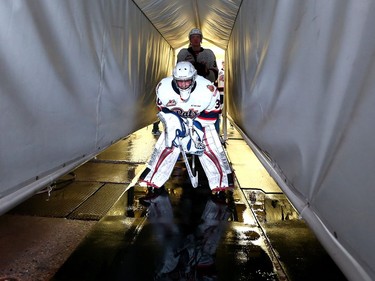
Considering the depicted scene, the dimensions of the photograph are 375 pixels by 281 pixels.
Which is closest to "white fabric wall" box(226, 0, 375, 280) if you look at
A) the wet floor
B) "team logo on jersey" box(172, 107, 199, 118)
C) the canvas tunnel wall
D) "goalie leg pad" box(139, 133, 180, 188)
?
the canvas tunnel wall

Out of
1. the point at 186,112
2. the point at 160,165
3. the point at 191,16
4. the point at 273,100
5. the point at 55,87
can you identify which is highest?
the point at 191,16

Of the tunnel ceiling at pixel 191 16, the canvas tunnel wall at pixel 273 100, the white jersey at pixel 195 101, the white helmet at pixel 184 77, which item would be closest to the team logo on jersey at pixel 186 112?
the white jersey at pixel 195 101

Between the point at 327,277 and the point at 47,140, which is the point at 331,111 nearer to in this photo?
the point at 327,277

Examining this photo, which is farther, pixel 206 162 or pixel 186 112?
pixel 206 162

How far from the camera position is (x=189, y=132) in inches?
143

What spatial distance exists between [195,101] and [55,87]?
1.69 meters

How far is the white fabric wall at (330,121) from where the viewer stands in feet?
3.58

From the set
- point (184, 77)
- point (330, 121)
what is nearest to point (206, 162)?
point (184, 77)

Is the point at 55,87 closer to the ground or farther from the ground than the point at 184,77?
closer to the ground

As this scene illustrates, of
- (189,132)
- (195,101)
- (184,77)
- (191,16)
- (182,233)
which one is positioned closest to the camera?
(182,233)

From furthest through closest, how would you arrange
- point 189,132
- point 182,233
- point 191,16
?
point 191,16, point 189,132, point 182,233

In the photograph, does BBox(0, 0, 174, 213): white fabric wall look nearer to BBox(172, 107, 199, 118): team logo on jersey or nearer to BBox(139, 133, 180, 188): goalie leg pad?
BBox(139, 133, 180, 188): goalie leg pad

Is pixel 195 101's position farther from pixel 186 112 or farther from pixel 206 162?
pixel 206 162

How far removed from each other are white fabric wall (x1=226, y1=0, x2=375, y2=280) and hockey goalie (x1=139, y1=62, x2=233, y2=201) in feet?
4.13
